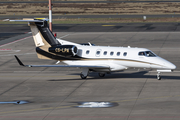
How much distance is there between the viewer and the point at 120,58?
3000 cm

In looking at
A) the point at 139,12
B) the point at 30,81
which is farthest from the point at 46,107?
the point at 139,12

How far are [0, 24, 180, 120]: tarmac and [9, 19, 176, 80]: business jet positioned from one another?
1.29 meters

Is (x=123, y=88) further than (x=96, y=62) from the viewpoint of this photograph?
No

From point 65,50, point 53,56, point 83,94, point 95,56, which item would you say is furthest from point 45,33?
point 83,94

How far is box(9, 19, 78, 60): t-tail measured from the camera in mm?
31081

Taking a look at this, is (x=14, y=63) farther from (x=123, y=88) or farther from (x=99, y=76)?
(x=123, y=88)

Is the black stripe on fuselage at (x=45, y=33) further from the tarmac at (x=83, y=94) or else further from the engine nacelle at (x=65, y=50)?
the tarmac at (x=83, y=94)

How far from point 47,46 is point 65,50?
2144mm

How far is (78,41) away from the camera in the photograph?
55.5 meters

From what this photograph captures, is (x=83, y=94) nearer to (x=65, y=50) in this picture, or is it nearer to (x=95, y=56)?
(x=95, y=56)

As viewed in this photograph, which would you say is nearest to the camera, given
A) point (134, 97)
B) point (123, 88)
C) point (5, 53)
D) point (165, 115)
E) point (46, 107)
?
point (165, 115)

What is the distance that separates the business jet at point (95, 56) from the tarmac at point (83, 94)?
129 cm

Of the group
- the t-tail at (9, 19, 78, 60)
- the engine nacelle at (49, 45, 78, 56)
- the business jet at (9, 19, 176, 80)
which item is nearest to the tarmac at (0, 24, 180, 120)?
the business jet at (9, 19, 176, 80)

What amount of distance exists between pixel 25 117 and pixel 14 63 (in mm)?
20143
